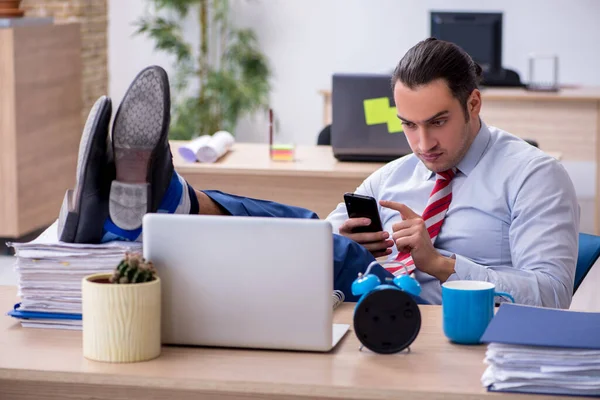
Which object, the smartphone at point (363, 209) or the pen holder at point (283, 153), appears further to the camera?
the pen holder at point (283, 153)

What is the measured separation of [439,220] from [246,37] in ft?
16.5

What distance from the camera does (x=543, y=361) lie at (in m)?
1.33

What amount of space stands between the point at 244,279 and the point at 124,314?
19 cm

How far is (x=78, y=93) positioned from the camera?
6035 millimetres

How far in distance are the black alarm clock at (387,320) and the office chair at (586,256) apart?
0.83 m

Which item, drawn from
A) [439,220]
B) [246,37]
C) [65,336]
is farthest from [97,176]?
[246,37]

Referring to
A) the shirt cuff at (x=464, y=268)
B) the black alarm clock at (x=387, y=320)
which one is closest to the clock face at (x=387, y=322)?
the black alarm clock at (x=387, y=320)

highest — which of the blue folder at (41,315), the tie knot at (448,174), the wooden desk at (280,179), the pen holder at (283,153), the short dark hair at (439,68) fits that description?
the short dark hair at (439,68)

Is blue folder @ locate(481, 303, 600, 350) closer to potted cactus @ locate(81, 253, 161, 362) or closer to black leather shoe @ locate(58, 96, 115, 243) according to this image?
potted cactus @ locate(81, 253, 161, 362)

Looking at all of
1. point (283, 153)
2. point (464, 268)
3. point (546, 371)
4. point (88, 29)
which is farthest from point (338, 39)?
point (546, 371)

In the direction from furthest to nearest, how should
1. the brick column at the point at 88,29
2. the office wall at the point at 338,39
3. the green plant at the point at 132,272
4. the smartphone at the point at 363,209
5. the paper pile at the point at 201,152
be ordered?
the office wall at the point at 338,39 < the brick column at the point at 88,29 < the paper pile at the point at 201,152 < the smartphone at the point at 363,209 < the green plant at the point at 132,272

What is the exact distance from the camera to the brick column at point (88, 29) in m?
6.18

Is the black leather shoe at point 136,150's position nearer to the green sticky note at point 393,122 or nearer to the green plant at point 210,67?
the green sticky note at point 393,122

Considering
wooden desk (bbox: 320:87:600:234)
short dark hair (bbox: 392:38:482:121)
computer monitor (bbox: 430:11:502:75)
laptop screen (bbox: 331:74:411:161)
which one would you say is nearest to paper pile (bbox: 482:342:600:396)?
short dark hair (bbox: 392:38:482:121)
